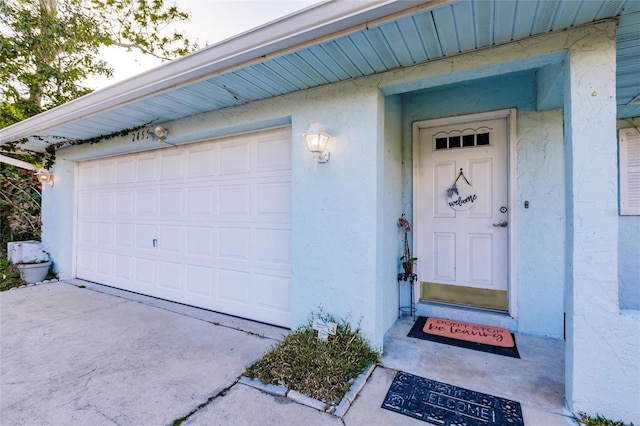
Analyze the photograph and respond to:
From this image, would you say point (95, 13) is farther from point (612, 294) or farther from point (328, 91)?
point (612, 294)

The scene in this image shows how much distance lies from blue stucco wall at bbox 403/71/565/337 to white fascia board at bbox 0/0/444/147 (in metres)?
1.96

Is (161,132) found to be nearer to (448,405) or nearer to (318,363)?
(318,363)

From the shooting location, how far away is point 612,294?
1.79 meters

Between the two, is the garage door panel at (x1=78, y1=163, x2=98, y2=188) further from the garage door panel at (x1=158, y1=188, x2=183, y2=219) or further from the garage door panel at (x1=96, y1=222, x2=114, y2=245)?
the garage door panel at (x1=158, y1=188, x2=183, y2=219)

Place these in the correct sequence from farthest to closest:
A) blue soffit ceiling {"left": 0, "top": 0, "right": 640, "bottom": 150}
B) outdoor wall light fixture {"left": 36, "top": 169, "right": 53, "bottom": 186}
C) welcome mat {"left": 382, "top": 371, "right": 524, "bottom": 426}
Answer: outdoor wall light fixture {"left": 36, "top": 169, "right": 53, "bottom": 186}
welcome mat {"left": 382, "top": 371, "right": 524, "bottom": 426}
blue soffit ceiling {"left": 0, "top": 0, "right": 640, "bottom": 150}

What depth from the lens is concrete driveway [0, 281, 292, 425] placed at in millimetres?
1973

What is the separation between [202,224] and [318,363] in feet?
8.43

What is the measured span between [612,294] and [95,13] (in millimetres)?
11087

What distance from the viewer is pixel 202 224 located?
157 inches

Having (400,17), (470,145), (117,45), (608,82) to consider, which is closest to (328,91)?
(400,17)

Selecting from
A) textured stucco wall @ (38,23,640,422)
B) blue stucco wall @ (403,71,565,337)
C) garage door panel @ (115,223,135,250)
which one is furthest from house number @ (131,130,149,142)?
blue stucco wall @ (403,71,565,337)

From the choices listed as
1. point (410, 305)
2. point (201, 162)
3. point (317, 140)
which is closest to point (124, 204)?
point (201, 162)

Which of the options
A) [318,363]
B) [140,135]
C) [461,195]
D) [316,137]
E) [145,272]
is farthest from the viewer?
[145,272]

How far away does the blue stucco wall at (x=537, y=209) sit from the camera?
9.40ft
